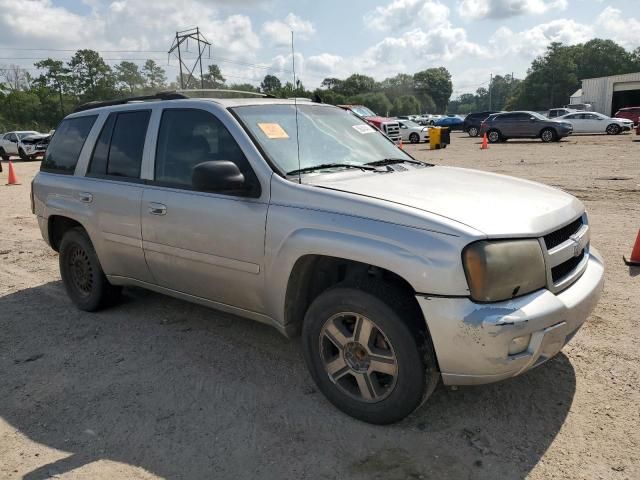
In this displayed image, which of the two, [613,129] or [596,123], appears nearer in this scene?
[613,129]

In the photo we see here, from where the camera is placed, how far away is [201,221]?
352cm

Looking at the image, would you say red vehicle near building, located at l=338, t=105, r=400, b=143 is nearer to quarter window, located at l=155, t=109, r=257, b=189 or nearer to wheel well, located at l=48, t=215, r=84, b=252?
wheel well, located at l=48, t=215, r=84, b=252

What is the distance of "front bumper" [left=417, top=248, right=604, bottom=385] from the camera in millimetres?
2457

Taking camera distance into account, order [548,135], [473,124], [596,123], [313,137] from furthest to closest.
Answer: [473,124]
[596,123]
[548,135]
[313,137]

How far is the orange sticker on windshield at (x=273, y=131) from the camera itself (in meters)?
3.50

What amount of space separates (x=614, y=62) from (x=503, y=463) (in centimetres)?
10761

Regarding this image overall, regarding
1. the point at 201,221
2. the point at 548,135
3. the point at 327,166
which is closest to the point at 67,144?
the point at 201,221

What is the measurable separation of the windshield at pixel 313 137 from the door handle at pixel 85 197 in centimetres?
168

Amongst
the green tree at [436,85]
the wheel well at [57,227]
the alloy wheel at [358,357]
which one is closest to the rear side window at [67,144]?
the wheel well at [57,227]

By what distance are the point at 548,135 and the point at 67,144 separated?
2526 cm

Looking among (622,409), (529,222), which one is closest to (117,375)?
(529,222)

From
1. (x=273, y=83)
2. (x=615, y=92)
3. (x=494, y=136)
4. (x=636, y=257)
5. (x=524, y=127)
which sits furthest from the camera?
(x=615, y=92)

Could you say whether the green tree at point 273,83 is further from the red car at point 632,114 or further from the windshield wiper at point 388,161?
the red car at point 632,114

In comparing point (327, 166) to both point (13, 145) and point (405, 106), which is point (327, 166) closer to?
point (13, 145)
